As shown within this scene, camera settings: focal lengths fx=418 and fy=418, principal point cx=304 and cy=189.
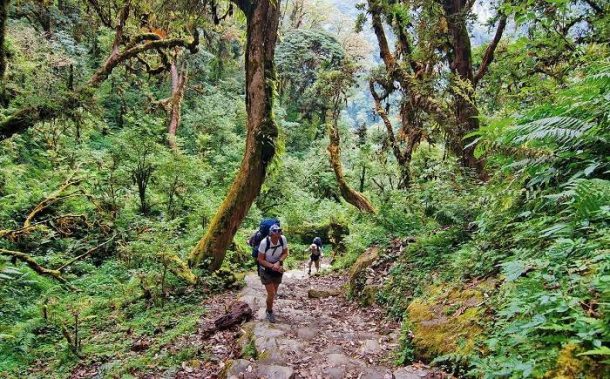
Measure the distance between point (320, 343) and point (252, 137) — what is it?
510cm

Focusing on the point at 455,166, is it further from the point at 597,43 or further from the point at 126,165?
the point at 126,165

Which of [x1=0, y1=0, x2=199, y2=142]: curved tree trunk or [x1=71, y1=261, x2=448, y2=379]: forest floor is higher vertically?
[x1=0, y1=0, x2=199, y2=142]: curved tree trunk

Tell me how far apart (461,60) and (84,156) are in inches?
490

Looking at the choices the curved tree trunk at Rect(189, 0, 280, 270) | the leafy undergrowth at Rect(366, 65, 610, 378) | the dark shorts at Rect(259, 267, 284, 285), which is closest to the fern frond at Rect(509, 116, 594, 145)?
the leafy undergrowth at Rect(366, 65, 610, 378)

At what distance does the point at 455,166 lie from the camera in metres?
9.05

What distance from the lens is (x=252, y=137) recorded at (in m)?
9.32

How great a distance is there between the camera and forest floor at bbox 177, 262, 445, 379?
15.1ft

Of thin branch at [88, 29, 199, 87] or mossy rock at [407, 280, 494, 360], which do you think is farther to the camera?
thin branch at [88, 29, 199, 87]

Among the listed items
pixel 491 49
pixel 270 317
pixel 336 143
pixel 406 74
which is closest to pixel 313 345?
pixel 270 317

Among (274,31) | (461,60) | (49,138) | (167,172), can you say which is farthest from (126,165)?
(461,60)

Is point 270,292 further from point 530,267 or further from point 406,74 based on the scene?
point 406,74

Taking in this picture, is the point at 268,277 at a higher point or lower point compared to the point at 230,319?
higher

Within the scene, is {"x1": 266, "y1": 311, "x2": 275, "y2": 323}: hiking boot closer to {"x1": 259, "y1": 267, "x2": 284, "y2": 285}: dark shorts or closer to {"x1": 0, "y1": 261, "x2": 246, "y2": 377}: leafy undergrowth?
{"x1": 259, "y1": 267, "x2": 284, "y2": 285}: dark shorts

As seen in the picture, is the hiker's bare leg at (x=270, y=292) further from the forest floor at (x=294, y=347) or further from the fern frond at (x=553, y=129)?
the fern frond at (x=553, y=129)
